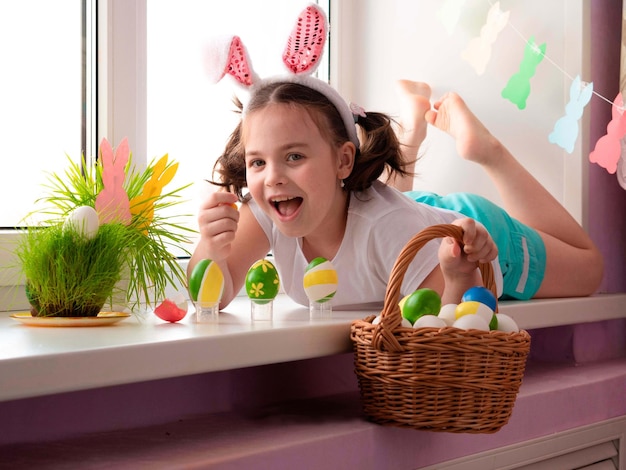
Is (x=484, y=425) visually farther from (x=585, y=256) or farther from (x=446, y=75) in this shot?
(x=446, y=75)

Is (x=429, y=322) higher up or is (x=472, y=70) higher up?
(x=472, y=70)

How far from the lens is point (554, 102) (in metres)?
1.67

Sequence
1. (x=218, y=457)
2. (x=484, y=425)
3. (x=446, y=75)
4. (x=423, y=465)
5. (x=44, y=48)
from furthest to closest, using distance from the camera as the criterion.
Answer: (x=446, y=75), (x=44, y=48), (x=423, y=465), (x=484, y=425), (x=218, y=457)

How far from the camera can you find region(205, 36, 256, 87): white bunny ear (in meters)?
1.25

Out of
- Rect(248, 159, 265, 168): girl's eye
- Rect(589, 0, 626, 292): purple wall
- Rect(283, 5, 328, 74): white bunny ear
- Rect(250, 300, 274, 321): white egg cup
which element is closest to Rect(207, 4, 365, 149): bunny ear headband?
Rect(283, 5, 328, 74): white bunny ear

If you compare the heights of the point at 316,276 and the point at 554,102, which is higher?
the point at 554,102

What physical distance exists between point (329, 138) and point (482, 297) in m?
0.38

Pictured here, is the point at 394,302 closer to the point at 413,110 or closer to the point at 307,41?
the point at 307,41

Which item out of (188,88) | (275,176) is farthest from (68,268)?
(188,88)

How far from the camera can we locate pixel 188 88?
5.41 ft

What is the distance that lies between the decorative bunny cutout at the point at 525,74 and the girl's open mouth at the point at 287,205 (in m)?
0.65

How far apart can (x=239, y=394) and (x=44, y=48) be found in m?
Result: 0.69

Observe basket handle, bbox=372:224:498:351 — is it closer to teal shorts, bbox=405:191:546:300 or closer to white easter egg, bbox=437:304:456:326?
white easter egg, bbox=437:304:456:326

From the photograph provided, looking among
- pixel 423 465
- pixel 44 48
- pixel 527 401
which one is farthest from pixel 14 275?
pixel 527 401
